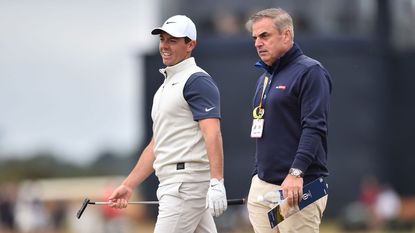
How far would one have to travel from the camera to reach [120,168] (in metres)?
78.9

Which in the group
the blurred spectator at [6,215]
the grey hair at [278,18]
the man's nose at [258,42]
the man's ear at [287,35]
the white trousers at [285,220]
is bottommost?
the blurred spectator at [6,215]

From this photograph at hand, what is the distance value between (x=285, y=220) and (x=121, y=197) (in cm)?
150

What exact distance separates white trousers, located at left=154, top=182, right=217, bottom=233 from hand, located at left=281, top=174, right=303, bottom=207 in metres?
0.89

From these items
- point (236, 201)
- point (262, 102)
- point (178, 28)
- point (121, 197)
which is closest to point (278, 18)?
point (262, 102)

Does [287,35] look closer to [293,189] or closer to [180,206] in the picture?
[293,189]

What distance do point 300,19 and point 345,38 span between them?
2634 mm

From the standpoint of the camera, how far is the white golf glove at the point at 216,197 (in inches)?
325

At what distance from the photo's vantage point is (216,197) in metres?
8.25

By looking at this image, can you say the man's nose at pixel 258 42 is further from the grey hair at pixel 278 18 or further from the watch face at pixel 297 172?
the watch face at pixel 297 172

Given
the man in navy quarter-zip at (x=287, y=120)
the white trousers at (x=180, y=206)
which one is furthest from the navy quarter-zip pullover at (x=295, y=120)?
the white trousers at (x=180, y=206)

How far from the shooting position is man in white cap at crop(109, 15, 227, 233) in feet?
28.1

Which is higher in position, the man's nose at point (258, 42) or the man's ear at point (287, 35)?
the man's ear at point (287, 35)

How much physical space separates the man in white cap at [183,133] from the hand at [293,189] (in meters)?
0.70

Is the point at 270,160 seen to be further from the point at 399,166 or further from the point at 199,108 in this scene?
the point at 399,166
